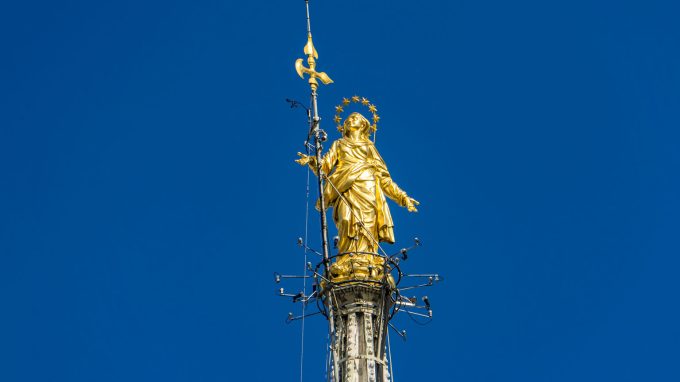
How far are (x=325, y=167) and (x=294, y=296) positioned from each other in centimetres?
697

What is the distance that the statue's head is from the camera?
77500 millimetres

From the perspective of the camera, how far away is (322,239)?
7356 cm

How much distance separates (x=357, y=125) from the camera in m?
77.5

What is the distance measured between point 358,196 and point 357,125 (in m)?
4.21

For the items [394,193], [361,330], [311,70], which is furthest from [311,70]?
[361,330]

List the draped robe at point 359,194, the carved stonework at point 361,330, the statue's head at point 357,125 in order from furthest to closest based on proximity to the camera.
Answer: the statue's head at point 357,125, the draped robe at point 359,194, the carved stonework at point 361,330

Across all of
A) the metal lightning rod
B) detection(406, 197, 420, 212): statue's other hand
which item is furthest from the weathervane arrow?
detection(406, 197, 420, 212): statue's other hand

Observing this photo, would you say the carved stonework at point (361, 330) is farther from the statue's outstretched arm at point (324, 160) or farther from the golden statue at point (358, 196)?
the statue's outstretched arm at point (324, 160)

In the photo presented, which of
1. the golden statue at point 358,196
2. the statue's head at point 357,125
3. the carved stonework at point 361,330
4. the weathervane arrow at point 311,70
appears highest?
the weathervane arrow at point 311,70

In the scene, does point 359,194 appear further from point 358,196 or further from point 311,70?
point 311,70

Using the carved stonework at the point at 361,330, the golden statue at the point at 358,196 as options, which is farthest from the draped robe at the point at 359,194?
the carved stonework at the point at 361,330

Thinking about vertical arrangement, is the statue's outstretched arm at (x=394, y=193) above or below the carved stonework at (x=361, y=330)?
above

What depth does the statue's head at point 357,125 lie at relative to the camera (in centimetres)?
7750

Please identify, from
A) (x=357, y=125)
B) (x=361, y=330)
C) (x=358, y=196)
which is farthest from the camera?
(x=357, y=125)
